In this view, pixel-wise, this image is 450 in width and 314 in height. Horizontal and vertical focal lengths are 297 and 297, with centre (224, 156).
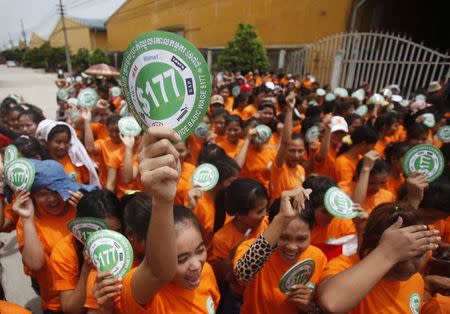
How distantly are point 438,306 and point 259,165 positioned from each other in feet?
7.76

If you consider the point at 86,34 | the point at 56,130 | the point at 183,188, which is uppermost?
the point at 86,34

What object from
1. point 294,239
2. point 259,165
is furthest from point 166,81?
point 259,165

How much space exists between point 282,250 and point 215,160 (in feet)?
4.68

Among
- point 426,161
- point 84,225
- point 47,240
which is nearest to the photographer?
point 84,225

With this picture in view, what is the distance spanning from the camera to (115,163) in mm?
3350

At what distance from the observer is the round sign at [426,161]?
2484mm

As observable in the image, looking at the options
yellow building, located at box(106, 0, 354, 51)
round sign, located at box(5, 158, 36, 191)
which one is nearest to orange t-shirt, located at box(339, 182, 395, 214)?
round sign, located at box(5, 158, 36, 191)

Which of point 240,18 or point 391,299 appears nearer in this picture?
point 391,299

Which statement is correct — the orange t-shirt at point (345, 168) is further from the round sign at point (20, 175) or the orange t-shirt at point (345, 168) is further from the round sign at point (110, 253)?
the round sign at point (20, 175)

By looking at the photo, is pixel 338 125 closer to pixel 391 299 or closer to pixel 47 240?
pixel 391 299

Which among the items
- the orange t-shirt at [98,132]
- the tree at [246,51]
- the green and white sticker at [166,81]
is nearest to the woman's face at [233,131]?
the orange t-shirt at [98,132]

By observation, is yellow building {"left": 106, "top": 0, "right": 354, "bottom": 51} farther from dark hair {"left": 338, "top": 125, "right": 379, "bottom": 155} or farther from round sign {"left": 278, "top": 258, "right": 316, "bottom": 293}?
round sign {"left": 278, "top": 258, "right": 316, "bottom": 293}

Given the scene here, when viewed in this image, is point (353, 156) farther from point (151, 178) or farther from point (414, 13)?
point (414, 13)

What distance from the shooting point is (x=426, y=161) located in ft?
8.23
